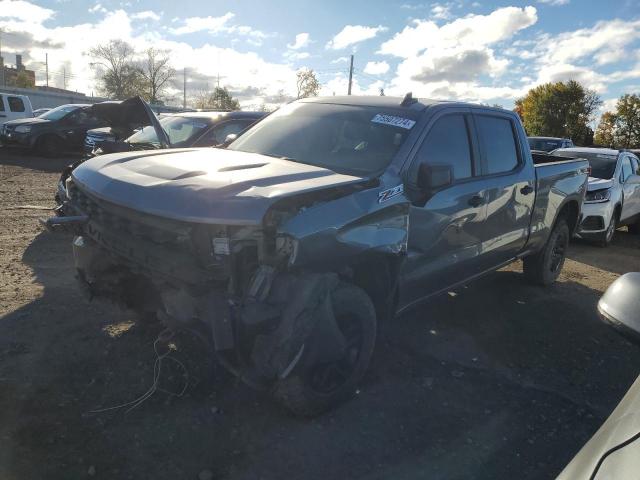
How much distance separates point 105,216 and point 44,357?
3.70 ft

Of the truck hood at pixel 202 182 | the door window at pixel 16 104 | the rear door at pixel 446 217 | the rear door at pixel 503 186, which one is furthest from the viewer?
the door window at pixel 16 104

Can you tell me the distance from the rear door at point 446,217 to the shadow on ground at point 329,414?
518mm

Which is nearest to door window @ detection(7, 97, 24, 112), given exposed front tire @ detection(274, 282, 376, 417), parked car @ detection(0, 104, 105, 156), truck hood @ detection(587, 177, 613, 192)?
parked car @ detection(0, 104, 105, 156)

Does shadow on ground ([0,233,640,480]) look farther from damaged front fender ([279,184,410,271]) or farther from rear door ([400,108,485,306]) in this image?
damaged front fender ([279,184,410,271])

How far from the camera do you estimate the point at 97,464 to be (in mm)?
2545

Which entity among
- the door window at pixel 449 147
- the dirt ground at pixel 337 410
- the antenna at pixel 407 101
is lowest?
the dirt ground at pixel 337 410

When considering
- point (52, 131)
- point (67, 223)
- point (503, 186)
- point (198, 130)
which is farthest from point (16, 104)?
point (503, 186)

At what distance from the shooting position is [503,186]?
446 cm

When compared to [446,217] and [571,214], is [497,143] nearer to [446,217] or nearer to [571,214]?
[446,217]

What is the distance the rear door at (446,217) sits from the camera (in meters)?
3.57

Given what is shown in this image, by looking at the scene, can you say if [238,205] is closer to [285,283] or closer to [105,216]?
[285,283]

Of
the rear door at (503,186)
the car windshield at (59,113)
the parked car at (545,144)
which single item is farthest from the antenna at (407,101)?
the car windshield at (59,113)

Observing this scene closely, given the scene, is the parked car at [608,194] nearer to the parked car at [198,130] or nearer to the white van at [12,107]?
the parked car at [198,130]

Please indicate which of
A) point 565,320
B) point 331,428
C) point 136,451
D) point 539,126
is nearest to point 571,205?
point 565,320
